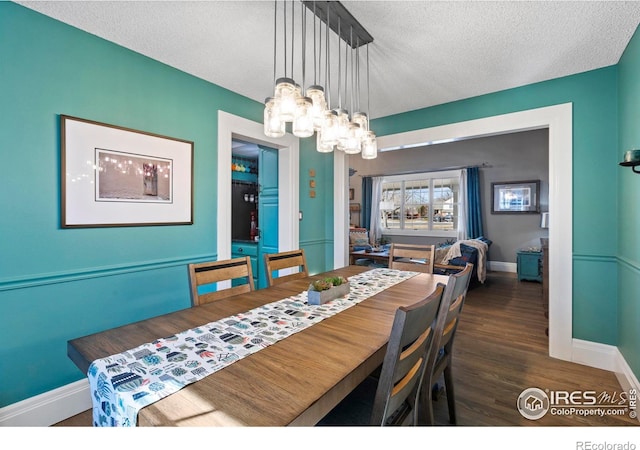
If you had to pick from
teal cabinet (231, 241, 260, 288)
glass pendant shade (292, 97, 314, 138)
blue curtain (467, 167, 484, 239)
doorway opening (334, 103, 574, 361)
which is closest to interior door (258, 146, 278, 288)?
teal cabinet (231, 241, 260, 288)

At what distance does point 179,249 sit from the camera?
247cm

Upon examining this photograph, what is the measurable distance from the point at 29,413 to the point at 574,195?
410cm

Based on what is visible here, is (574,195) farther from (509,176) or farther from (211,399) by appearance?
(509,176)

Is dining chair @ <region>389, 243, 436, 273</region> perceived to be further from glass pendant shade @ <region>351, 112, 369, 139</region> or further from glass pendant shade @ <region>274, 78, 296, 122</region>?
glass pendant shade @ <region>274, 78, 296, 122</region>

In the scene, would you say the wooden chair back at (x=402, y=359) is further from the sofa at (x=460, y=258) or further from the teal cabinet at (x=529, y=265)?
the teal cabinet at (x=529, y=265)

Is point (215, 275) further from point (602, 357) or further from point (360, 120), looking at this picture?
point (602, 357)

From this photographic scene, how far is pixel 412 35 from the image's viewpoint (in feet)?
6.51

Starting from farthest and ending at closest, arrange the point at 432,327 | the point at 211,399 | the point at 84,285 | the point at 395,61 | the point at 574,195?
the point at 574,195 < the point at 395,61 < the point at 84,285 < the point at 432,327 < the point at 211,399

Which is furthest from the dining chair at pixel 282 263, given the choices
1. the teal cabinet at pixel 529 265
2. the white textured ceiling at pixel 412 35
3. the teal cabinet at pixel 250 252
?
the teal cabinet at pixel 529 265

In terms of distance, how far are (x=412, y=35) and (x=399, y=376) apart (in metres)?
2.04

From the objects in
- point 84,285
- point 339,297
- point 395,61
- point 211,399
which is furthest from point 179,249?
point 395,61

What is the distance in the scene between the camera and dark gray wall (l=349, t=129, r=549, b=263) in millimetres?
5949

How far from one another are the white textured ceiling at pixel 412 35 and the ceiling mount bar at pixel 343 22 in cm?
4

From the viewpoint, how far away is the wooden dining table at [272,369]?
2.44ft
